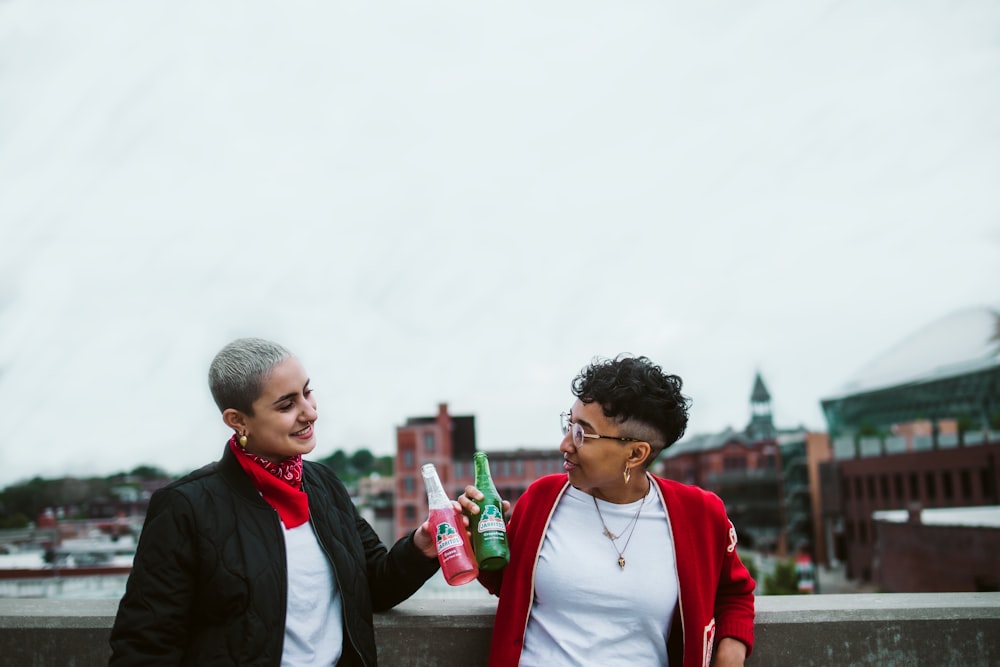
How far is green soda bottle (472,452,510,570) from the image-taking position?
2650mm

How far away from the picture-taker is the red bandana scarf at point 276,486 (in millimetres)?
2457

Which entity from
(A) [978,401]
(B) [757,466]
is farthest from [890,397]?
(B) [757,466]

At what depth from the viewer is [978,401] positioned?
72.0 meters

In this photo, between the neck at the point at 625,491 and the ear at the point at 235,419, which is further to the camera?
the neck at the point at 625,491

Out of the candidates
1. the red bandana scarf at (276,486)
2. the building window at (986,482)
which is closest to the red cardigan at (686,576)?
the red bandana scarf at (276,486)

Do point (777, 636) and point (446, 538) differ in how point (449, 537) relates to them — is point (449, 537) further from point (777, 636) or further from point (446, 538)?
point (777, 636)

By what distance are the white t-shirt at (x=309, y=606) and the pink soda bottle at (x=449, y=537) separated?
0.36m

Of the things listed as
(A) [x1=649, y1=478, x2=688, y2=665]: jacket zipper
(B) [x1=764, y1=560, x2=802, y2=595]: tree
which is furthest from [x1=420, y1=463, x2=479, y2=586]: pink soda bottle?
(B) [x1=764, y1=560, x2=802, y2=595]: tree

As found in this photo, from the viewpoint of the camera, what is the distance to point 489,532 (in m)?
2.68

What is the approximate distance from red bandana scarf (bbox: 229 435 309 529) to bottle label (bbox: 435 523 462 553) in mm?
439

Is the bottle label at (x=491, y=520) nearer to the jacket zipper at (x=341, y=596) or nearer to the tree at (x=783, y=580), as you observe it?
the jacket zipper at (x=341, y=596)

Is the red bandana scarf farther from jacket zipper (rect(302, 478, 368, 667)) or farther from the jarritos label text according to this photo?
the jarritos label text

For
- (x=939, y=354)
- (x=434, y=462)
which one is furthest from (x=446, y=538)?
(x=939, y=354)

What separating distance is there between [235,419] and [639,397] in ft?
4.36
